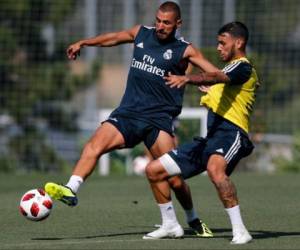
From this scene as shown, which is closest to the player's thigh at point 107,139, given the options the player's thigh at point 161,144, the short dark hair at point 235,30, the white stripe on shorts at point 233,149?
the player's thigh at point 161,144

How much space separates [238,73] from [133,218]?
10.5ft

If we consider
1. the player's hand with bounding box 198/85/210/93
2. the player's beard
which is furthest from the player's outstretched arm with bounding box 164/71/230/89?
the player's beard

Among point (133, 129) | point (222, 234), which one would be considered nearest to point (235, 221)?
point (222, 234)

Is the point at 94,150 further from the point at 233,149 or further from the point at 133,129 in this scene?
the point at 233,149

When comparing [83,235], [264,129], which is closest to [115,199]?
[83,235]

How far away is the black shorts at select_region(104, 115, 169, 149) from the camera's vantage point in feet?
36.3

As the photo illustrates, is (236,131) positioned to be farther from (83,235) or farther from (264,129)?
(264,129)

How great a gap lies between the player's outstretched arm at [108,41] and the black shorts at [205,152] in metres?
1.42

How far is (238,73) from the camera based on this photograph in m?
10.3

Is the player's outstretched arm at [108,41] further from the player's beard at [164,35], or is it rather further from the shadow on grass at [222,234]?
the shadow on grass at [222,234]

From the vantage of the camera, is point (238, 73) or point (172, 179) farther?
point (172, 179)

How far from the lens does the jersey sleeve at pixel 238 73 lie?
1028cm

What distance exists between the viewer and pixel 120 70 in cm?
2533

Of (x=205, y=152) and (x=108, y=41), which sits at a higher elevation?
(x=108, y=41)
